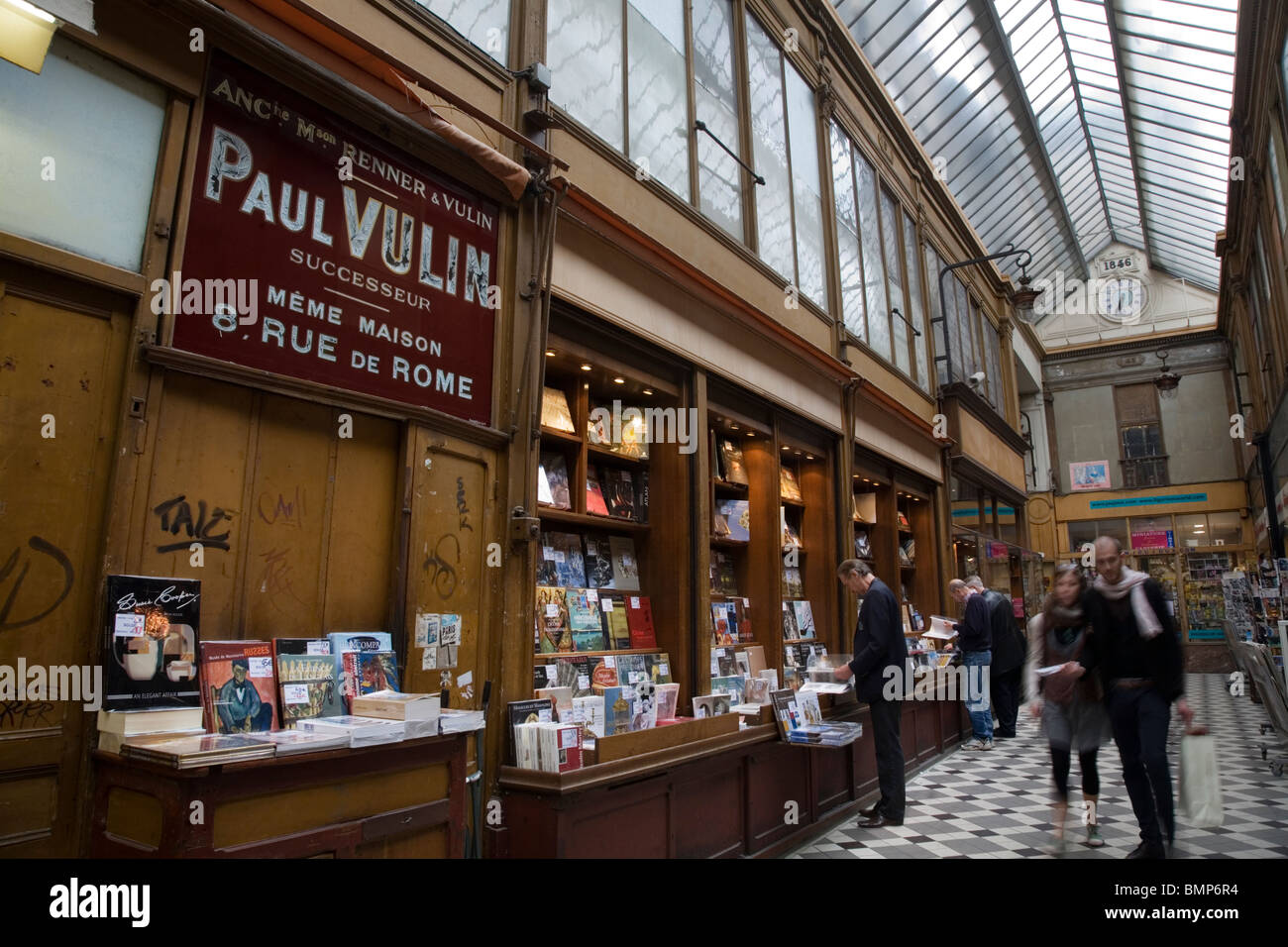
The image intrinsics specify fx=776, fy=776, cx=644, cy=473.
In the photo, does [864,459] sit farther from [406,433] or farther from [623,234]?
[406,433]

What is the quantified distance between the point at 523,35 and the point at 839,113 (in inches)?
208

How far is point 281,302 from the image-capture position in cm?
281

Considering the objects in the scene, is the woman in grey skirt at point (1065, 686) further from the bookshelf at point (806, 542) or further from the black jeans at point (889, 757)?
the bookshelf at point (806, 542)

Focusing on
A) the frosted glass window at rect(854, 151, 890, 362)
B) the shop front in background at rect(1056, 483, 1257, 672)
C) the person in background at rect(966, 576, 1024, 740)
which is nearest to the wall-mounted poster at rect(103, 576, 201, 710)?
the frosted glass window at rect(854, 151, 890, 362)

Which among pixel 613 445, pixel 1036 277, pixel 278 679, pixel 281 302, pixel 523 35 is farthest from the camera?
pixel 1036 277

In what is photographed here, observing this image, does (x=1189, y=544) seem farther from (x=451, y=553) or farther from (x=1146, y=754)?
(x=451, y=553)

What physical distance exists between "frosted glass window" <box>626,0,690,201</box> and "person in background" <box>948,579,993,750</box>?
539cm

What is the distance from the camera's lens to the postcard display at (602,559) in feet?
13.4

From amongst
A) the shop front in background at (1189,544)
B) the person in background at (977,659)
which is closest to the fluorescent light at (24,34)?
the person in background at (977,659)

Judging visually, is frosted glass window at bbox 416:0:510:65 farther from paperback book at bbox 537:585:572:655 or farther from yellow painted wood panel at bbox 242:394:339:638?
paperback book at bbox 537:585:572:655

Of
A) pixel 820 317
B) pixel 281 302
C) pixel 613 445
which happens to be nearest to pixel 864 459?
pixel 820 317

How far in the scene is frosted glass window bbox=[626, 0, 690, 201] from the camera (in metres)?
4.99

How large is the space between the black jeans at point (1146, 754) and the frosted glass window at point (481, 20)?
4502 millimetres

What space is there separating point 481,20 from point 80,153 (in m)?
2.12
